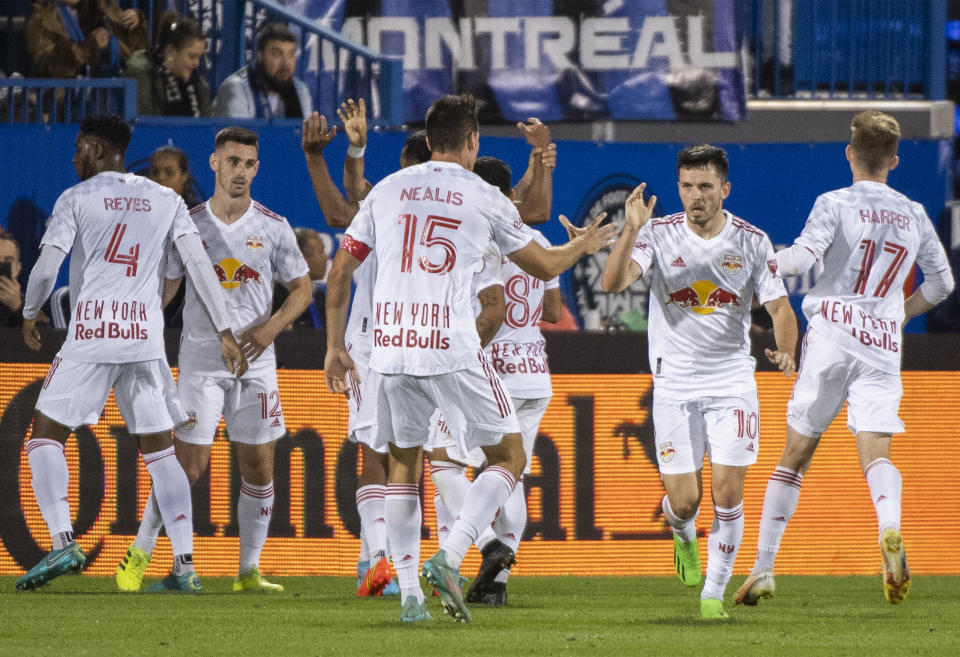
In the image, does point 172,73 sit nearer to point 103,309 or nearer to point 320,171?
point 320,171

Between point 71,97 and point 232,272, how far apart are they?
14.6ft

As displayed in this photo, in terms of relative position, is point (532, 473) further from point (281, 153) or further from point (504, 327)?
point (281, 153)

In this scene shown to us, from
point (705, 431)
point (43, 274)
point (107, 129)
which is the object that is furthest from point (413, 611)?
point (107, 129)

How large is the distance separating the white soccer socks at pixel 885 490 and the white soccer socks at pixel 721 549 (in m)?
0.87

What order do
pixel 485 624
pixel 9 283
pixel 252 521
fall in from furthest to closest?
pixel 9 283
pixel 252 521
pixel 485 624

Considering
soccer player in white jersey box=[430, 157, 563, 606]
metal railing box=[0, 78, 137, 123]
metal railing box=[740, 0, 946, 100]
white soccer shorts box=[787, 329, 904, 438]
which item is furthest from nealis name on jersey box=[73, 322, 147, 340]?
metal railing box=[740, 0, 946, 100]

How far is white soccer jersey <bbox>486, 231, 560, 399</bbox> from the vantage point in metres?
8.38

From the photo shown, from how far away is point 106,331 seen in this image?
8328mm

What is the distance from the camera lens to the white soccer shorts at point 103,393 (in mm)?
8336

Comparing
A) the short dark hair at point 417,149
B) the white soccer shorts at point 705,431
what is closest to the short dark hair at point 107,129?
the short dark hair at point 417,149

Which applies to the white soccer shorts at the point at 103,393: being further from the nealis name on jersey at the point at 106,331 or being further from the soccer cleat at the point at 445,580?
the soccer cleat at the point at 445,580

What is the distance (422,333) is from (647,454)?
3.93 m

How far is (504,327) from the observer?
844 cm

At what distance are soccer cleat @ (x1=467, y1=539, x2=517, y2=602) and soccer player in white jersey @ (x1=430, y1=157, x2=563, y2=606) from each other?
0.07 m
